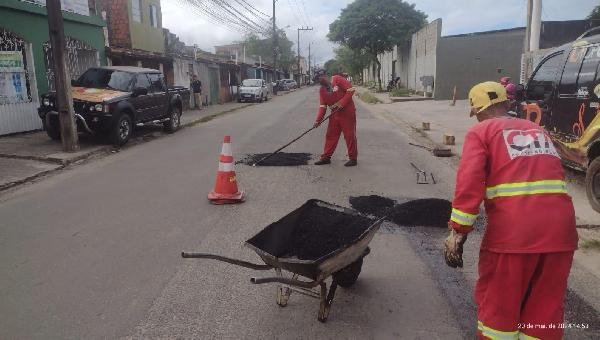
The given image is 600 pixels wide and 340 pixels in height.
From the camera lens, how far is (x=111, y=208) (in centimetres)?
617

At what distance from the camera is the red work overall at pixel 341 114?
28.8 ft

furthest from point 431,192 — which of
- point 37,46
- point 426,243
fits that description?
point 37,46

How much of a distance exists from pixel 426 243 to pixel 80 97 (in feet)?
31.5

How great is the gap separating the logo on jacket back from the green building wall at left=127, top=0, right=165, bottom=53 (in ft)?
82.7

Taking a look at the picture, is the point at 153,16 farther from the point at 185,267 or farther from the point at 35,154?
the point at 185,267

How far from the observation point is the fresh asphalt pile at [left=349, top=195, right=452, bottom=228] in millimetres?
5477

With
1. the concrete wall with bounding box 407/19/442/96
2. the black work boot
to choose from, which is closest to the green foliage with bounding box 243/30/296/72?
the concrete wall with bounding box 407/19/442/96

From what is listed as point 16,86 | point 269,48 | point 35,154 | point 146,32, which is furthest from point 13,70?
point 269,48

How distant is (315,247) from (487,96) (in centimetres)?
167

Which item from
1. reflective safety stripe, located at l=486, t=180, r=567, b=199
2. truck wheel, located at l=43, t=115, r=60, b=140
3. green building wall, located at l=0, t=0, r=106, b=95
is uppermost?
green building wall, located at l=0, t=0, r=106, b=95

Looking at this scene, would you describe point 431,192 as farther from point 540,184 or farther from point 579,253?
point 540,184

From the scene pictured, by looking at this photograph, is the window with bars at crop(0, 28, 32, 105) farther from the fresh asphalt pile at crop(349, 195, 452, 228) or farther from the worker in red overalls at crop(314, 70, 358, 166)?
the fresh asphalt pile at crop(349, 195, 452, 228)

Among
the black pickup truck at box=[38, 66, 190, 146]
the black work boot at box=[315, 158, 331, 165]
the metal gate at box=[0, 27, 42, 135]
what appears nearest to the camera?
the black work boot at box=[315, 158, 331, 165]

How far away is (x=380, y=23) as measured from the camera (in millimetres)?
39469
